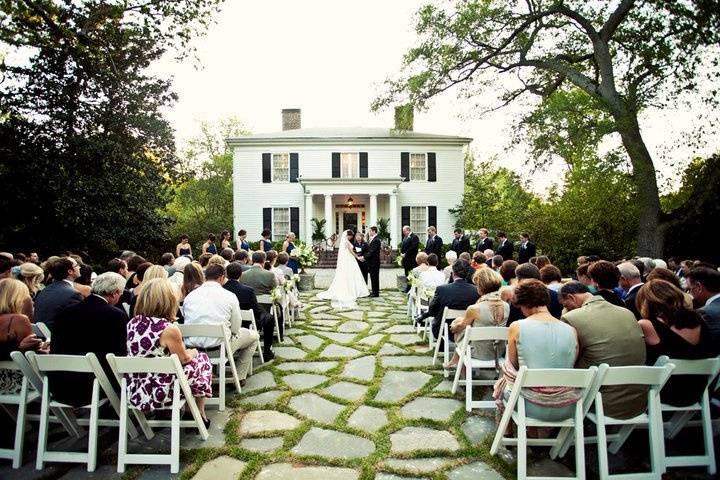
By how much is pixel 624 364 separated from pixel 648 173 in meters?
11.3

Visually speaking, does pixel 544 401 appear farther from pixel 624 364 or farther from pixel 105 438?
pixel 105 438

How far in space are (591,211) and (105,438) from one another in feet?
44.7

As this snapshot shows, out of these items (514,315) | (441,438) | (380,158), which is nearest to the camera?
(441,438)

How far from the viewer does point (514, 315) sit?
4.69 meters

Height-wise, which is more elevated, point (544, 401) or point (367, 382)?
point (544, 401)

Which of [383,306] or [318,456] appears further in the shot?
[383,306]

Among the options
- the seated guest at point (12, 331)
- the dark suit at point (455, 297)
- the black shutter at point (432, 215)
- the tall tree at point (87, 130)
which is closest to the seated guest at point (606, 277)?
the dark suit at point (455, 297)

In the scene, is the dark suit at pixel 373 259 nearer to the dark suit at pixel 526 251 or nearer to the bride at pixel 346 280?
the bride at pixel 346 280

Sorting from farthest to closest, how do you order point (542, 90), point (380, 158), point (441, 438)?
point (380, 158) < point (542, 90) < point (441, 438)

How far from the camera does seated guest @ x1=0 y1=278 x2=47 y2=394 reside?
3.45 m

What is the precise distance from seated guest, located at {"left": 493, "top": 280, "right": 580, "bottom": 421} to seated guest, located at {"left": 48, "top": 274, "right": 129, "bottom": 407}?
10.6 ft

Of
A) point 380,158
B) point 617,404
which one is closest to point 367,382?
point 617,404

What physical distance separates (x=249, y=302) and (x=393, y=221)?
1701cm

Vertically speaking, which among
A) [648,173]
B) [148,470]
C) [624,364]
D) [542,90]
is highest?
[542,90]
